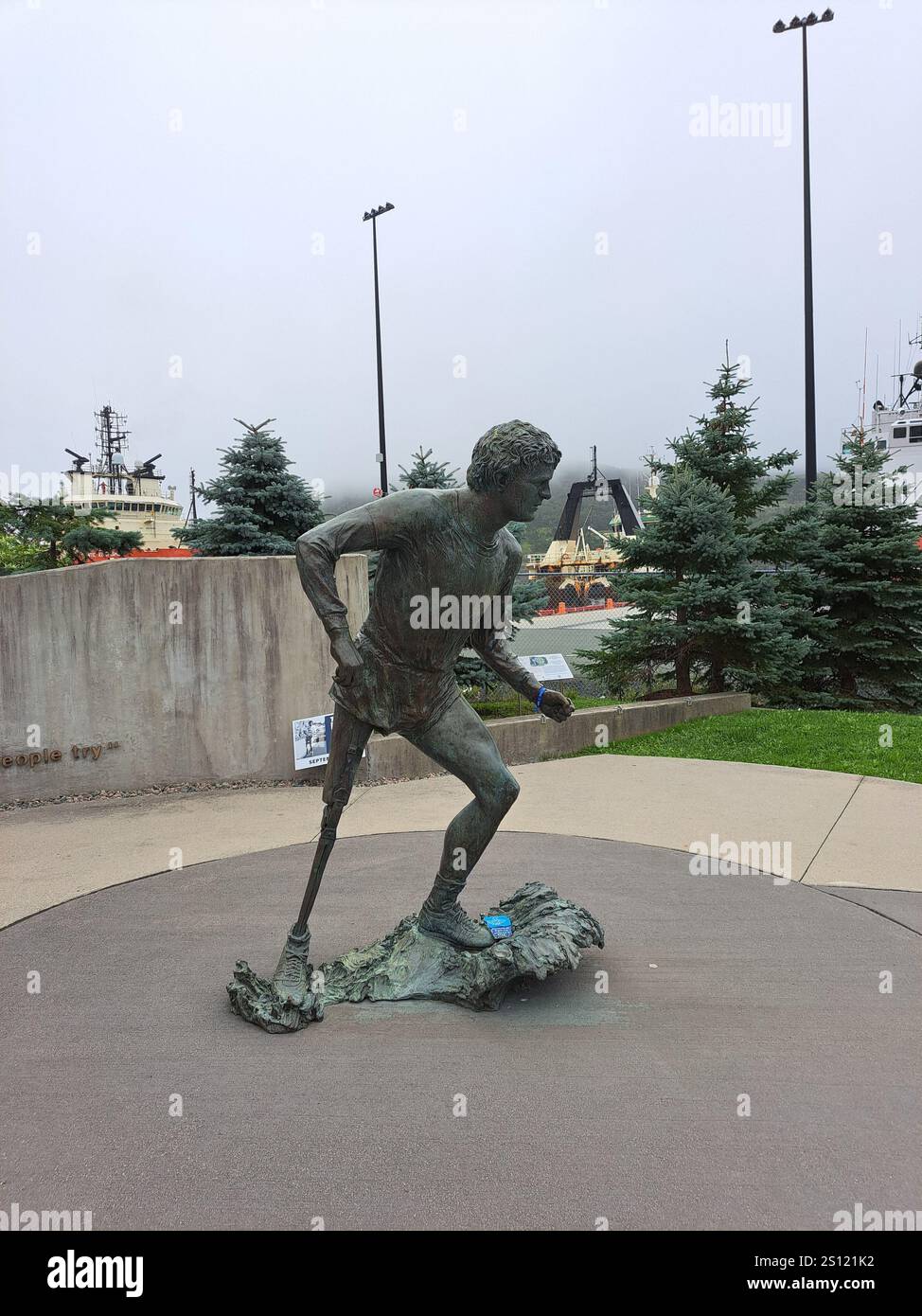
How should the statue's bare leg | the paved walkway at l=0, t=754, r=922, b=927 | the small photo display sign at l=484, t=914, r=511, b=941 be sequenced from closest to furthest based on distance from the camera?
the statue's bare leg → the small photo display sign at l=484, t=914, r=511, b=941 → the paved walkway at l=0, t=754, r=922, b=927


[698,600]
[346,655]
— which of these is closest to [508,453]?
[346,655]

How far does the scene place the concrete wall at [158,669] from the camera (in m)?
7.62

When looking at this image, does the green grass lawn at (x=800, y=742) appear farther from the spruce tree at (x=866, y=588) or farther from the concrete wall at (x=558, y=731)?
the spruce tree at (x=866, y=588)

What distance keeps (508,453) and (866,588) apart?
10.5m

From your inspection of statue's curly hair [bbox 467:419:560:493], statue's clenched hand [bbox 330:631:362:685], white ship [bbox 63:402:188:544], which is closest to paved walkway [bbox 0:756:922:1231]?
statue's clenched hand [bbox 330:631:362:685]

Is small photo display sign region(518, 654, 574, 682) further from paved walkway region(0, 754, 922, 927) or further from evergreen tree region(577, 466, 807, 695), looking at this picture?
evergreen tree region(577, 466, 807, 695)

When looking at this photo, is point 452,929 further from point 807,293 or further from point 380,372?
point 380,372

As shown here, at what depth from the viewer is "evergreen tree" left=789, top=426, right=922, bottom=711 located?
12.4 metres

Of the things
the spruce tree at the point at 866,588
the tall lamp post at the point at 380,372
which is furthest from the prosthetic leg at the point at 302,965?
the tall lamp post at the point at 380,372

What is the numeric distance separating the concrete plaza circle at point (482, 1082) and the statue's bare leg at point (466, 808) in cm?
40

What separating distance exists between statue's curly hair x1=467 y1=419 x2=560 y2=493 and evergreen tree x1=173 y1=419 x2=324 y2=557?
7761mm

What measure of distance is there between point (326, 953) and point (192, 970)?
58 centimetres
